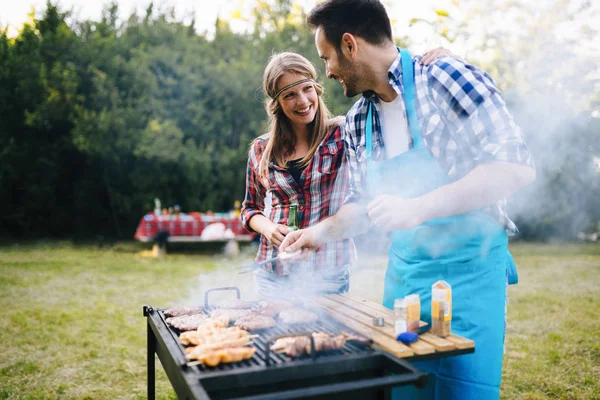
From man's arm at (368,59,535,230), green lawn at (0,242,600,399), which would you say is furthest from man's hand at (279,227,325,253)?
green lawn at (0,242,600,399)

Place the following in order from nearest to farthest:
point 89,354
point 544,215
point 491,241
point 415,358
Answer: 1. point 415,358
2. point 491,241
3. point 89,354
4. point 544,215

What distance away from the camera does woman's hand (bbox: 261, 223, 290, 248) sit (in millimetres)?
2844

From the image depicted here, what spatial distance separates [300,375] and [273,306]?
0.84m

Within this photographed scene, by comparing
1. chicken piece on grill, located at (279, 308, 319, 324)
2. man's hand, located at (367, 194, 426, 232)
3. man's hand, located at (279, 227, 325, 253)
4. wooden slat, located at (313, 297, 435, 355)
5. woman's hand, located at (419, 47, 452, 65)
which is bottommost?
chicken piece on grill, located at (279, 308, 319, 324)

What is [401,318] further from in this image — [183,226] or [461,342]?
[183,226]

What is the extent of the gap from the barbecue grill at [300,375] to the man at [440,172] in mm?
388

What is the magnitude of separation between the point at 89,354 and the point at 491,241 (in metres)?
4.30

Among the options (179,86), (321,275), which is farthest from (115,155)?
(321,275)

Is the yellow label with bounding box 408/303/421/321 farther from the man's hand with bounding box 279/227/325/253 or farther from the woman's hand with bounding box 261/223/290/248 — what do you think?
the woman's hand with bounding box 261/223/290/248

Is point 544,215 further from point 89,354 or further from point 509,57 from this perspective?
point 89,354

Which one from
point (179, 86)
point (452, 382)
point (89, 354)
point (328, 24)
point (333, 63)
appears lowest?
point (89, 354)

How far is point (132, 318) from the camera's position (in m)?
6.13

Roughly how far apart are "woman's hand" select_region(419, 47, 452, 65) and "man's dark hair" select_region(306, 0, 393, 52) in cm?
20

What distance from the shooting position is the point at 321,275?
303 cm
